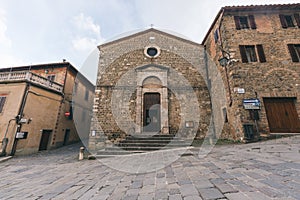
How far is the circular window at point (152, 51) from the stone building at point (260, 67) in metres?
4.29

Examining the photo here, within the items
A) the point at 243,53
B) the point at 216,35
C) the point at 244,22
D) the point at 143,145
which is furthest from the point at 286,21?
the point at 143,145

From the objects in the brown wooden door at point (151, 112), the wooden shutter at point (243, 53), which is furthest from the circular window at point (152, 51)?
the wooden shutter at point (243, 53)

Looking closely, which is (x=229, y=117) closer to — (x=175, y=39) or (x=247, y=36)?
(x=247, y=36)

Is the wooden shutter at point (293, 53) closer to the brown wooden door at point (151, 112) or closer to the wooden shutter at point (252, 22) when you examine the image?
the wooden shutter at point (252, 22)

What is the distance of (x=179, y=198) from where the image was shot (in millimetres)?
1955

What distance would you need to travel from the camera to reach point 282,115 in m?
6.98

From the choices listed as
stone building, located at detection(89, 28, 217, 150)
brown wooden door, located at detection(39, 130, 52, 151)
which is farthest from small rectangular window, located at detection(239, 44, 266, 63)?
brown wooden door, located at detection(39, 130, 52, 151)

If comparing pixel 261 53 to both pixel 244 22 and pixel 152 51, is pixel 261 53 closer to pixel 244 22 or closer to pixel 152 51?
pixel 244 22

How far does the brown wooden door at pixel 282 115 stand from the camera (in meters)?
6.80

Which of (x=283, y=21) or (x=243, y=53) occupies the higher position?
(x=283, y=21)

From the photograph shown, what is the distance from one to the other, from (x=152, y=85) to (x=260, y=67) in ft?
20.9

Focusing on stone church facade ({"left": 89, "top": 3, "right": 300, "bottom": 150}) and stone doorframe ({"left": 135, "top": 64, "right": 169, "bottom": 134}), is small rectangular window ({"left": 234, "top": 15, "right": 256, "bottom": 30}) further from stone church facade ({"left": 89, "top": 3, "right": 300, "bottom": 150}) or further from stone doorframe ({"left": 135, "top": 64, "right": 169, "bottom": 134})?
stone doorframe ({"left": 135, "top": 64, "right": 169, "bottom": 134})

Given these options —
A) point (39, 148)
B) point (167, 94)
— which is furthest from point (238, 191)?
point (39, 148)

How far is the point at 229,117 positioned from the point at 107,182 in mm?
7513
